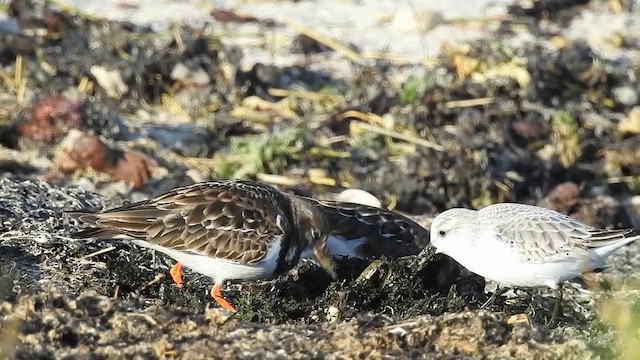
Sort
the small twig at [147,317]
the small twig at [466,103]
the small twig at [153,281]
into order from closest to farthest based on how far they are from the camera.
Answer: the small twig at [147,317] < the small twig at [153,281] < the small twig at [466,103]

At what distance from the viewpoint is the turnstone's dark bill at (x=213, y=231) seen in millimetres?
5012

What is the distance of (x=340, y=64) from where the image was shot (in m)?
9.48

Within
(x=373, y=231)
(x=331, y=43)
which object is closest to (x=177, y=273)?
(x=373, y=231)

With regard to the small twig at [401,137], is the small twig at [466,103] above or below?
above

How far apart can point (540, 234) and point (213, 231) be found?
1360mm

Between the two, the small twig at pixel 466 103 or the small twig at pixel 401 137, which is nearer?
the small twig at pixel 401 137

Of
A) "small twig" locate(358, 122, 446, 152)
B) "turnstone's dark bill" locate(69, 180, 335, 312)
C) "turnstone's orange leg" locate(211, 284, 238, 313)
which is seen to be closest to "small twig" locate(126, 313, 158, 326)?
"turnstone's orange leg" locate(211, 284, 238, 313)

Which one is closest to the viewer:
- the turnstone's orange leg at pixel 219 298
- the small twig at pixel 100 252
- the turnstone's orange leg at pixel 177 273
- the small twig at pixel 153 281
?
the turnstone's orange leg at pixel 219 298

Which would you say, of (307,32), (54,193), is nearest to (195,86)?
(307,32)

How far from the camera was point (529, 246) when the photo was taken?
16.3 feet

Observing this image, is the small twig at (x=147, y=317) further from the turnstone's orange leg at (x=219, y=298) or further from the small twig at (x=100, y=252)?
the small twig at (x=100, y=252)

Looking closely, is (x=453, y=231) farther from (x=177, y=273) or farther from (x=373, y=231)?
(x=177, y=273)

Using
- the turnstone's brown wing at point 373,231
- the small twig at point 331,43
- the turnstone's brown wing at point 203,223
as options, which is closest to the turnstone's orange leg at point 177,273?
the turnstone's brown wing at point 203,223

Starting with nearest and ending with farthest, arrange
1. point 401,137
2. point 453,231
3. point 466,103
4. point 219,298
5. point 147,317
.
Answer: point 147,317, point 219,298, point 453,231, point 401,137, point 466,103
